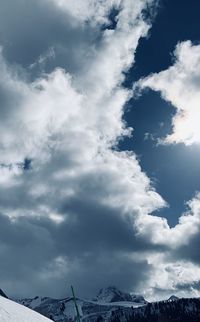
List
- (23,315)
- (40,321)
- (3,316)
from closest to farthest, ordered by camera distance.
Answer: (3,316), (23,315), (40,321)

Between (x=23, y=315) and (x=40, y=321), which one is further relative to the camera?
(x=40, y=321)

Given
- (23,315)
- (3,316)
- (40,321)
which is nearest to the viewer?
(3,316)

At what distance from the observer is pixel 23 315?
25.9 metres

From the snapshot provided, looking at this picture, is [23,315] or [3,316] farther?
[23,315]

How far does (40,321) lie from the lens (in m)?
27.7

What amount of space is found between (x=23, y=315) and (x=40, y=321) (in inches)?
89.8

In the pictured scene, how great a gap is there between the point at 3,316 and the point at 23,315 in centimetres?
324

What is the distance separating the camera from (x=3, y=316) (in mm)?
22859

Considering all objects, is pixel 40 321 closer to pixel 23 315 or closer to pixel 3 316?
pixel 23 315

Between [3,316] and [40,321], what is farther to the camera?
[40,321]

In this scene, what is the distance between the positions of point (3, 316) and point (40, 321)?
5.47 metres

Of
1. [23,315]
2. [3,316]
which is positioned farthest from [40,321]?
[3,316]
